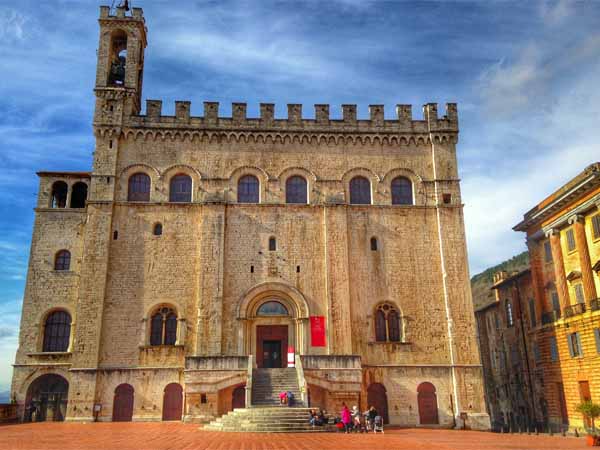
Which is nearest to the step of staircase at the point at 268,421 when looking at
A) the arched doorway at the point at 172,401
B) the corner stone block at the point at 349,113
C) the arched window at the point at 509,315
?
the arched doorway at the point at 172,401

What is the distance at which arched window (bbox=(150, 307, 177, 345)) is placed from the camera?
3125 cm

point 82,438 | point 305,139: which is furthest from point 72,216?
point 82,438

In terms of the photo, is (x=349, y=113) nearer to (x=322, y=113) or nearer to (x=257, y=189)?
(x=322, y=113)

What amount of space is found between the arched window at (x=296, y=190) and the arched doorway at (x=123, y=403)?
14.0 metres

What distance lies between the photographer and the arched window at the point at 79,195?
1393 inches

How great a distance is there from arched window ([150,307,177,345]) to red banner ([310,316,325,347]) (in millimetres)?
7671

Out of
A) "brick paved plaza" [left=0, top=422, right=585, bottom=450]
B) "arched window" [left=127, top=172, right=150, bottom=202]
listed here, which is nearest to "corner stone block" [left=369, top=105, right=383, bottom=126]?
"arched window" [left=127, top=172, right=150, bottom=202]

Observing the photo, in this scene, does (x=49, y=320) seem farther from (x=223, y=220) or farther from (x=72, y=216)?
(x=223, y=220)

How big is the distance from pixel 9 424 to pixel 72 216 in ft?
40.0

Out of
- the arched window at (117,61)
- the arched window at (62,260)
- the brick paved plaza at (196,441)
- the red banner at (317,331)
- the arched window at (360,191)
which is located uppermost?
the arched window at (117,61)

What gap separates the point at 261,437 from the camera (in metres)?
20.3

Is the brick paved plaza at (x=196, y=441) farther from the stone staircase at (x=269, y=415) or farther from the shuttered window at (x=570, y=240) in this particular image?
the shuttered window at (x=570, y=240)

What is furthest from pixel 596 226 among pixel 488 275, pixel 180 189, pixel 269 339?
pixel 488 275

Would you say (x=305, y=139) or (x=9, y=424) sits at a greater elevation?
(x=305, y=139)
